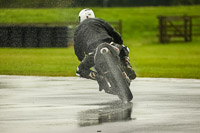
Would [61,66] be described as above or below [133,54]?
above

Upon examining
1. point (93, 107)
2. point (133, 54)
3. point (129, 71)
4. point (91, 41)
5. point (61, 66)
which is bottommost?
point (133, 54)

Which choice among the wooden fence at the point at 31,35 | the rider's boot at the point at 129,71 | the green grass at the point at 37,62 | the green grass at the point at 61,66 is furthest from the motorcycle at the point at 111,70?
the wooden fence at the point at 31,35

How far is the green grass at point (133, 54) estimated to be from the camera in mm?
21828

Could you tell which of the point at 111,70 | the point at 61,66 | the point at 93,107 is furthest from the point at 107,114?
the point at 61,66

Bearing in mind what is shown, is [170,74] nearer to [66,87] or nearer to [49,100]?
[66,87]

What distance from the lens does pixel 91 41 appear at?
12.8m

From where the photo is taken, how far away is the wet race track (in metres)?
9.21

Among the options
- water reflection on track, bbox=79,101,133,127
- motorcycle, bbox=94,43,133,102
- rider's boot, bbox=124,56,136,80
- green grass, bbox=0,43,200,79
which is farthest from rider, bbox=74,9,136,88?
green grass, bbox=0,43,200,79

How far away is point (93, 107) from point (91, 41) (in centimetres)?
163

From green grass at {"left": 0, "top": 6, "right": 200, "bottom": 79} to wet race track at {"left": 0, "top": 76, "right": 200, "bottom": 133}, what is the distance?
398 cm

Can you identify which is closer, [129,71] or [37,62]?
[129,71]

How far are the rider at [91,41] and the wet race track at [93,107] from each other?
0.54 metres

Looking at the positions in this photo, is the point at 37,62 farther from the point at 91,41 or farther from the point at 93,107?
the point at 93,107

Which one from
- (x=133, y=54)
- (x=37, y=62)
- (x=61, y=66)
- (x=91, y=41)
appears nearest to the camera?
(x=91, y=41)
